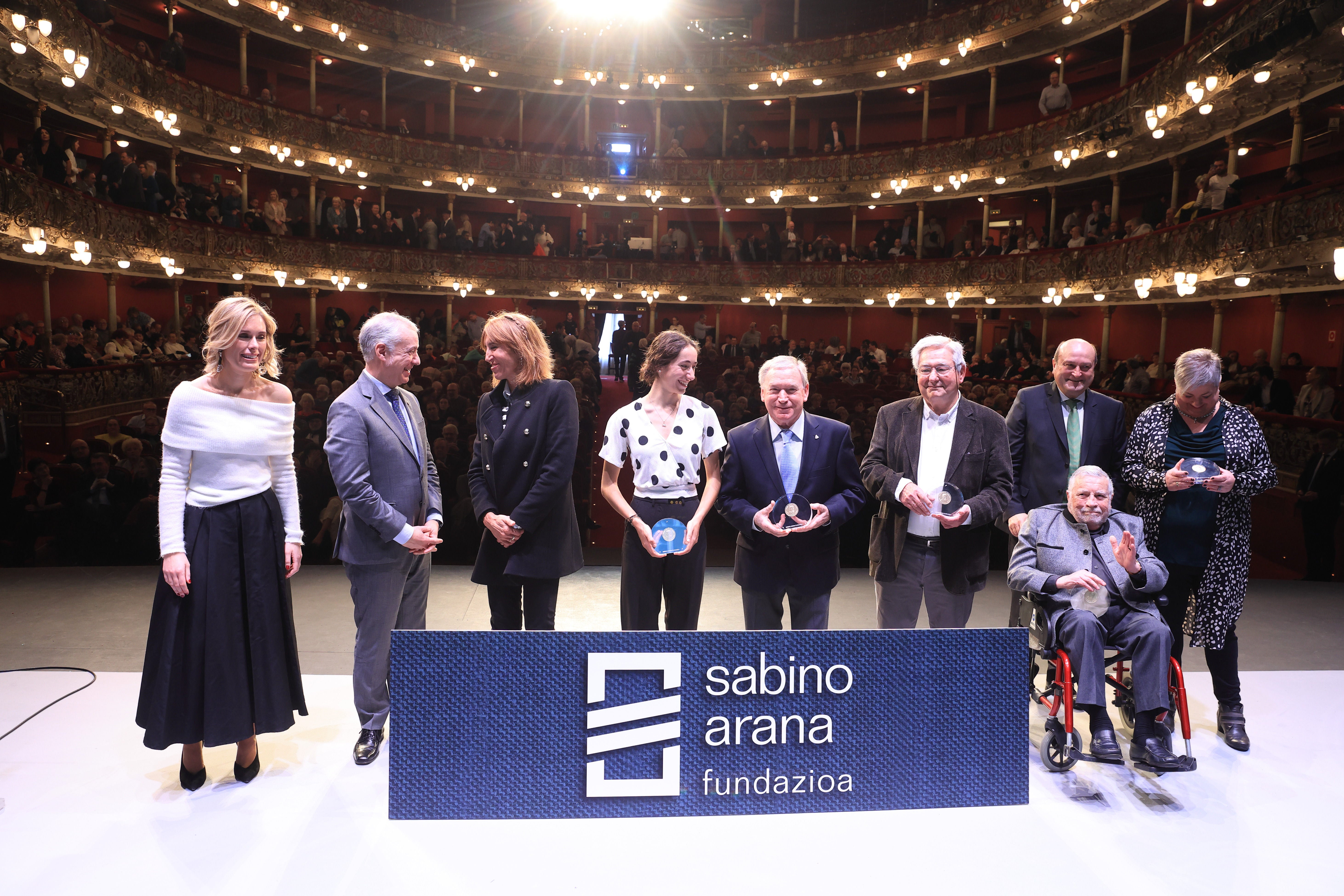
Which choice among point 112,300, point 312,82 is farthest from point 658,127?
point 112,300

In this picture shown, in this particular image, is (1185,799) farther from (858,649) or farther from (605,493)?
(605,493)

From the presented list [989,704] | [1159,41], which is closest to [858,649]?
[989,704]

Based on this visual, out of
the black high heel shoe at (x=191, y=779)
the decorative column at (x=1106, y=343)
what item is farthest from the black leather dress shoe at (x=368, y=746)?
the decorative column at (x=1106, y=343)

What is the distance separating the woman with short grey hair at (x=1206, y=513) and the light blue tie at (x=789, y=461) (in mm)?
1424

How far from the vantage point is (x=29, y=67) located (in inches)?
449

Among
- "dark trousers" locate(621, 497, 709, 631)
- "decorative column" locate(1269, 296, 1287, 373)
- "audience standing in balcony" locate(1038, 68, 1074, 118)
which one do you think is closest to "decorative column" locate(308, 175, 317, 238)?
"decorative column" locate(1269, 296, 1287, 373)

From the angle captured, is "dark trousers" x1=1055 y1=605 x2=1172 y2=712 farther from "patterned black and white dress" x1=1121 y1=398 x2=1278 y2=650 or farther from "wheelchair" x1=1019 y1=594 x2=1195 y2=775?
"patterned black and white dress" x1=1121 y1=398 x2=1278 y2=650

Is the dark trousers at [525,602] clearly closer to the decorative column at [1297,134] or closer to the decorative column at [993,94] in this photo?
the decorative column at [1297,134]

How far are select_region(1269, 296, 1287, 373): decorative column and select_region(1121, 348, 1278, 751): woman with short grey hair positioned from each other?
1149 centimetres

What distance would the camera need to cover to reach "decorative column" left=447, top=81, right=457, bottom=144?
21.7 meters

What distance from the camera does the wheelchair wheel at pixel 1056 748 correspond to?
10.2 ft

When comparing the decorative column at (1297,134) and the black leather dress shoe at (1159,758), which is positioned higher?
the decorative column at (1297,134)

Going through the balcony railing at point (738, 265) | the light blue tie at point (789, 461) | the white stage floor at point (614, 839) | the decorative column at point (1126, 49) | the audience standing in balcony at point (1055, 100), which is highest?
the decorative column at point (1126, 49)

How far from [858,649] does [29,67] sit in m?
13.9
